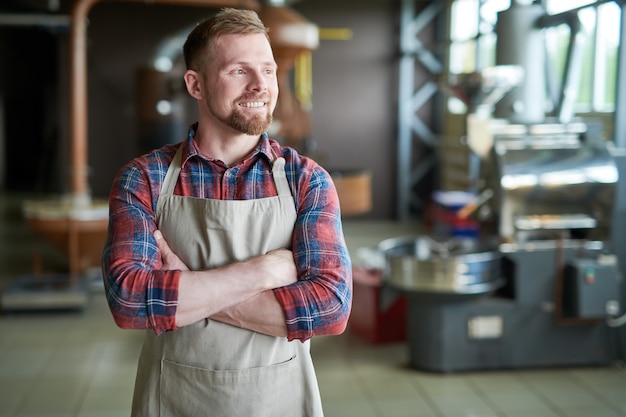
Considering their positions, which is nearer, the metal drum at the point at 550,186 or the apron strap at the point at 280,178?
the apron strap at the point at 280,178

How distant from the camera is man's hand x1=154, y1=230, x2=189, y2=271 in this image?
5.32 ft

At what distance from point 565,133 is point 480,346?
134 cm

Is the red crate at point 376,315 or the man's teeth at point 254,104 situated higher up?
the man's teeth at point 254,104

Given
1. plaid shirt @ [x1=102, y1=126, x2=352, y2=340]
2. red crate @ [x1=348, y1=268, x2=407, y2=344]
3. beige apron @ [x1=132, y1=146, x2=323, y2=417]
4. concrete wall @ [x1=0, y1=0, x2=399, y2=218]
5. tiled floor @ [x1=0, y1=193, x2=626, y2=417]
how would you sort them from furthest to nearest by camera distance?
concrete wall @ [x1=0, y1=0, x2=399, y2=218], red crate @ [x1=348, y1=268, x2=407, y2=344], tiled floor @ [x1=0, y1=193, x2=626, y2=417], beige apron @ [x1=132, y1=146, x2=323, y2=417], plaid shirt @ [x1=102, y1=126, x2=352, y2=340]

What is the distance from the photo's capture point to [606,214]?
4285 millimetres

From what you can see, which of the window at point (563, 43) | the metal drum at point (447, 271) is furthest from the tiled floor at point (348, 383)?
the window at point (563, 43)

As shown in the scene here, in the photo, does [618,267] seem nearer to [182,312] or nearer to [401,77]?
[182,312]

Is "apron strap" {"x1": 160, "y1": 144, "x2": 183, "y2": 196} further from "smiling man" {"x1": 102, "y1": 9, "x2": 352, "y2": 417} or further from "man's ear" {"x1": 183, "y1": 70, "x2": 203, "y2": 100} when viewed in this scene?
"man's ear" {"x1": 183, "y1": 70, "x2": 203, "y2": 100}

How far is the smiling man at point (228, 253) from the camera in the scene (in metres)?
1.56

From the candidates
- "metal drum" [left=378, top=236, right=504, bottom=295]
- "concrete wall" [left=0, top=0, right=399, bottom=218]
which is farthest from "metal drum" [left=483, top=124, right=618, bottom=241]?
"concrete wall" [left=0, top=0, right=399, bottom=218]

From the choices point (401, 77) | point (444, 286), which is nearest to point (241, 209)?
point (444, 286)

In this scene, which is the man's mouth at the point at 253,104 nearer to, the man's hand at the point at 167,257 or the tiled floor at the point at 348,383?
the man's hand at the point at 167,257

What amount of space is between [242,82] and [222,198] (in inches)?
10.1

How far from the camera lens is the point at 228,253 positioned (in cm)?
164
